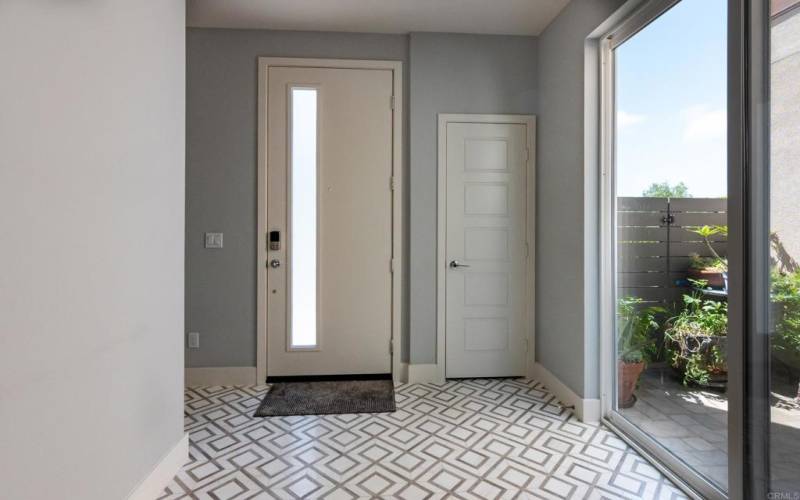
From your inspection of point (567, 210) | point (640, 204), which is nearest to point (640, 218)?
point (640, 204)

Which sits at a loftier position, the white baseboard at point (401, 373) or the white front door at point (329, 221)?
the white front door at point (329, 221)

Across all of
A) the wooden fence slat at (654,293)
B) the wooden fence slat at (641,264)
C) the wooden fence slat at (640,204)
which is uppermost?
the wooden fence slat at (640,204)

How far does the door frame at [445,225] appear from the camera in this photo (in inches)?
129

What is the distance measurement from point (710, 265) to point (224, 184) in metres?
3.10

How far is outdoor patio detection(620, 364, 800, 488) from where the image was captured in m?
1.46

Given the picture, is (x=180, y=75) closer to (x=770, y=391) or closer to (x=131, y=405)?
(x=131, y=405)

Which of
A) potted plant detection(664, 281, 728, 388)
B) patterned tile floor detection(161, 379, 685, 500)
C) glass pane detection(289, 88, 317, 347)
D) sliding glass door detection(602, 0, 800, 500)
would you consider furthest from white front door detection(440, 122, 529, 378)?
potted plant detection(664, 281, 728, 388)

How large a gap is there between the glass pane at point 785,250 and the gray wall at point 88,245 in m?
2.40

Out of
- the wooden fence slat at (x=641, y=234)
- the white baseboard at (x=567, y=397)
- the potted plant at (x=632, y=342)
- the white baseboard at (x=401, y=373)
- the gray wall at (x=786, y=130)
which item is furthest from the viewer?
the white baseboard at (x=401, y=373)

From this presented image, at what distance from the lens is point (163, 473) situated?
1931mm

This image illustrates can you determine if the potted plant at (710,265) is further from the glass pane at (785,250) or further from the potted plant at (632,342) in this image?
the potted plant at (632,342)

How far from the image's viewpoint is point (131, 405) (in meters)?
1.71

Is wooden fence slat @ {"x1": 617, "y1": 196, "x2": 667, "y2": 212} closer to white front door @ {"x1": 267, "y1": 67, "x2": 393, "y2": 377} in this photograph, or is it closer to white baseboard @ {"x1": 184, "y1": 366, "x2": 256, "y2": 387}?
white front door @ {"x1": 267, "y1": 67, "x2": 393, "y2": 377}

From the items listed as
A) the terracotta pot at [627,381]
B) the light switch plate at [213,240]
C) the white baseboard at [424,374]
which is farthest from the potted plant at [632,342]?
the light switch plate at [213,240]
